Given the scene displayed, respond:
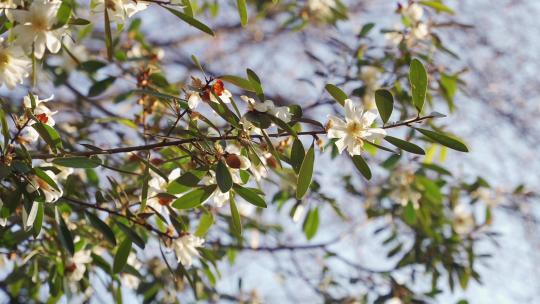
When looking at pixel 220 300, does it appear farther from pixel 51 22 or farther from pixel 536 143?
pixel 536 143

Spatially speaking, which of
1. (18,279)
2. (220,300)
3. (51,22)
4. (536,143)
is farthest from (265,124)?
(536,143)

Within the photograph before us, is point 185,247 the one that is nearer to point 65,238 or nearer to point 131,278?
point 65,238

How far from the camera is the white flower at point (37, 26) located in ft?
4.55

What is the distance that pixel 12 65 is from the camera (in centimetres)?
158

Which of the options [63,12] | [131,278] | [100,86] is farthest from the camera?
[100,86]

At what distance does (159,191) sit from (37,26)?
1.69ft

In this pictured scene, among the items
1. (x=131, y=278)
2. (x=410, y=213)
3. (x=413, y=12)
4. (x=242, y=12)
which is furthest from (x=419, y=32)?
(x=131, y=278)

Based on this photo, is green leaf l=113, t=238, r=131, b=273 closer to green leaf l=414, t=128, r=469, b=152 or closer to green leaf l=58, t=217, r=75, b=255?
green leaf l=58, t=217, r=75, b=255

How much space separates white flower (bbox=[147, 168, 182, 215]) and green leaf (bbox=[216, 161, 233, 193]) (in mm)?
241

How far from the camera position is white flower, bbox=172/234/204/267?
1.77 metres

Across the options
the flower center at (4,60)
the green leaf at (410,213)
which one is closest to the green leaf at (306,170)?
the flower center at (4,60)

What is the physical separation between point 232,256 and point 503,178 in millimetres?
2361

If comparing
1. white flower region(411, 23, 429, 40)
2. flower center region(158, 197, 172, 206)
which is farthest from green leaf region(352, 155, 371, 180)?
white flower region(411, 23, 429, 40)

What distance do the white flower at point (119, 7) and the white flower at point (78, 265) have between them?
790 millimetres
